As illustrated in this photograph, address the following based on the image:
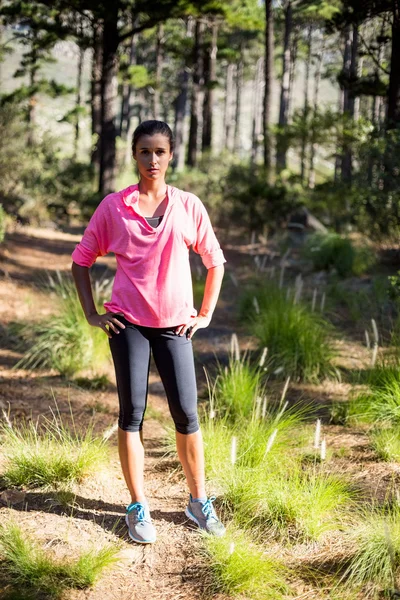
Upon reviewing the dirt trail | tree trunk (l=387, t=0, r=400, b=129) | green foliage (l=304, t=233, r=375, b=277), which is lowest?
the dirt trail

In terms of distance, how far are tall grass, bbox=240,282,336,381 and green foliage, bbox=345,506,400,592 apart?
2.38m

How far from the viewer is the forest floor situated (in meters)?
2.73

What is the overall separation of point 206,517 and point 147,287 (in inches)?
44.3

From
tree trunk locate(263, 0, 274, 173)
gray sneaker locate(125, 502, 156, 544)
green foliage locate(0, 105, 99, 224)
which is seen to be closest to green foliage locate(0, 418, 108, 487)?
gray sneaker locate(125, 502, 156, 544)

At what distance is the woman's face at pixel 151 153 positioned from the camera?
2779 millimetres

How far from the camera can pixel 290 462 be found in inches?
139

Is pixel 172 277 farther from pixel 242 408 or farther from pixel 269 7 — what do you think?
pixel 269 7

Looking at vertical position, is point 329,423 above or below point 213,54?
below

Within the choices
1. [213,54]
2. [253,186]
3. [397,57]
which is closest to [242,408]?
[397,57]

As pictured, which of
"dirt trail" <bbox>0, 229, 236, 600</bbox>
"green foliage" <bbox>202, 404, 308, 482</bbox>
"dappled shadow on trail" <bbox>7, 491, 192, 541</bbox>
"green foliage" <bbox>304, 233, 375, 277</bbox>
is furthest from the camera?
"green foliage" <bbox>304, 233, 375, 277</bbox>

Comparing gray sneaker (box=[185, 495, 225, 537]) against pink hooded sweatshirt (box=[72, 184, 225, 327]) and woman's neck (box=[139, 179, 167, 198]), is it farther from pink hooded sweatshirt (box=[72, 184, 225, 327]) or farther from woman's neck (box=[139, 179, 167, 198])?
woman's neck (box=[139, 179, 167, 198])

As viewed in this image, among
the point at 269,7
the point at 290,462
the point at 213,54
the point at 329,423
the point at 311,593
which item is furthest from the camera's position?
the point at 213,54

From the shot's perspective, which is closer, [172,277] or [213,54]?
[172,277]

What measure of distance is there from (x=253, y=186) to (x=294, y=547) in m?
10.9
